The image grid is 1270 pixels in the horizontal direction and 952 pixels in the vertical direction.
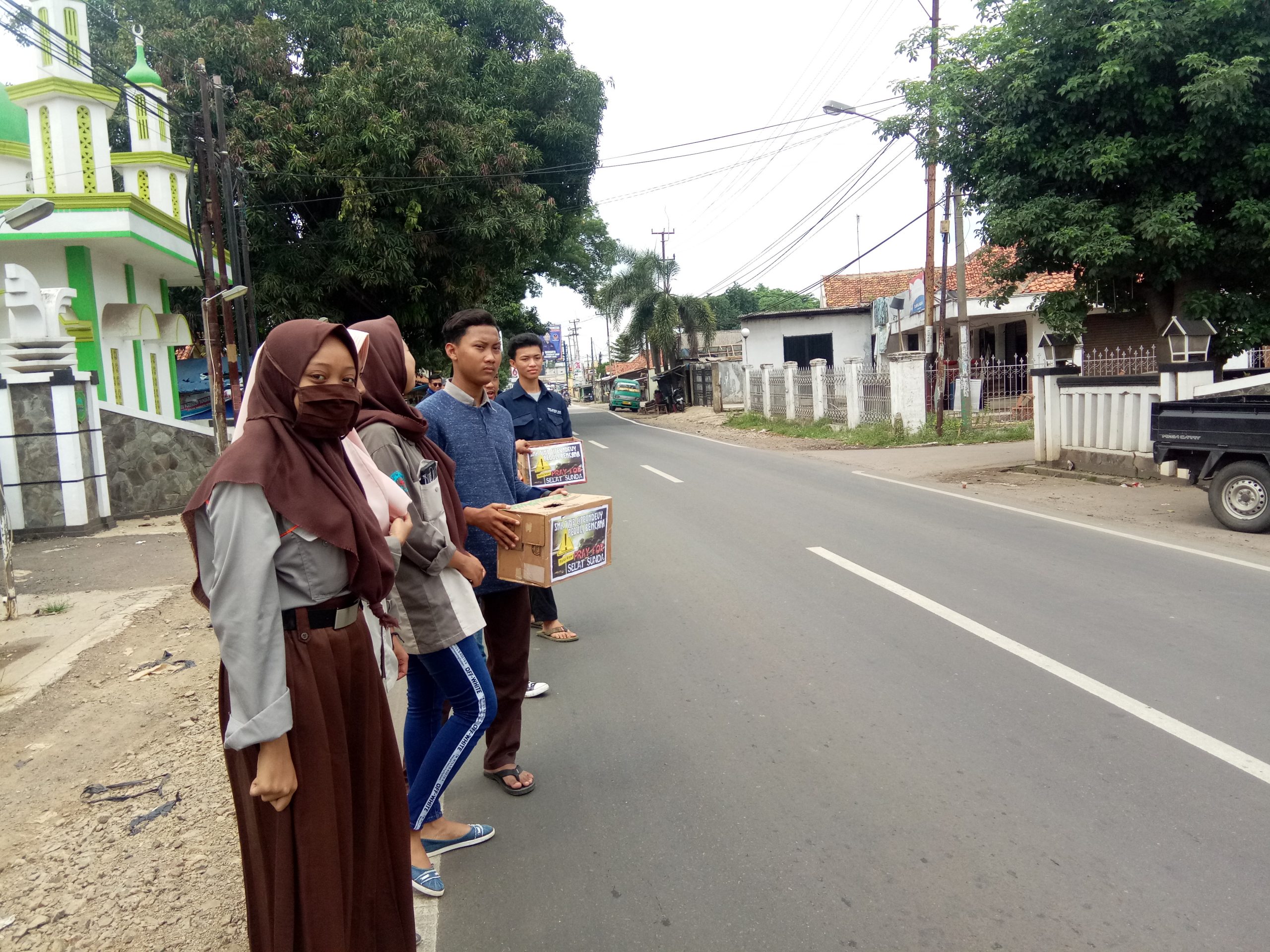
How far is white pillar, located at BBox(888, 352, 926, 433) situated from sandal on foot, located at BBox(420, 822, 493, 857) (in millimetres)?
18031

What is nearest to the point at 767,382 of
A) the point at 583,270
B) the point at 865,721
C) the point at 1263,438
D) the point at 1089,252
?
the point at 583,270

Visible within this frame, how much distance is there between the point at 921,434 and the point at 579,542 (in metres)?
17.2

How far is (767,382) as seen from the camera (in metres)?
29.7

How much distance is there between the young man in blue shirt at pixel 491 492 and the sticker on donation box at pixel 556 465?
1.61 meters

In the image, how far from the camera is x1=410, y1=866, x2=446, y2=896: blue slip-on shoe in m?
3.04

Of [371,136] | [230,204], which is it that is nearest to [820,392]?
[371,136]

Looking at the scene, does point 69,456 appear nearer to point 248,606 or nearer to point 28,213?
point 28,213

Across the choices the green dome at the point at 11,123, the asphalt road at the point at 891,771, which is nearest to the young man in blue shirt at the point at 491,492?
the asphalt road at the point at 891,771

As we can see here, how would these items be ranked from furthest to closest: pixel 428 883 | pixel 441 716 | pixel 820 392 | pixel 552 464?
pixel 820 392
pixel 552 464
pixel 441 716
pixel 428 883

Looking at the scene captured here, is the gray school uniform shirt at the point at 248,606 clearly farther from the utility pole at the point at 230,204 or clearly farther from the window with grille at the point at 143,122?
the window with grille at the point at 143,122

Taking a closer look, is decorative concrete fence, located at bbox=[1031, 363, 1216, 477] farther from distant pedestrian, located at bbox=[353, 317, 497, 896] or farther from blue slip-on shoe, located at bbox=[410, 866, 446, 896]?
blue slip-on shoe, located at bbox=[410, 866, 446, 896]

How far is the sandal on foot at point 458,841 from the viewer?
3.32m

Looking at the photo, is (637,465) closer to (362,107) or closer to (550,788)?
(362,107)

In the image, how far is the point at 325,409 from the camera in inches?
87.6
